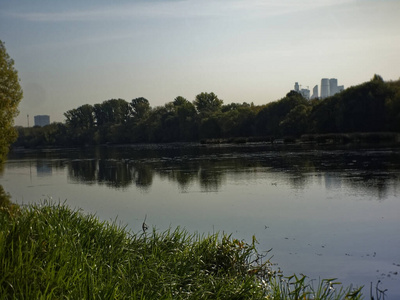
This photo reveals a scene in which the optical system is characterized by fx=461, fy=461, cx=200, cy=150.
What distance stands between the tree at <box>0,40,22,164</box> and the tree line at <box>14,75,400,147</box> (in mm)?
63620

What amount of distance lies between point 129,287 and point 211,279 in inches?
72.5

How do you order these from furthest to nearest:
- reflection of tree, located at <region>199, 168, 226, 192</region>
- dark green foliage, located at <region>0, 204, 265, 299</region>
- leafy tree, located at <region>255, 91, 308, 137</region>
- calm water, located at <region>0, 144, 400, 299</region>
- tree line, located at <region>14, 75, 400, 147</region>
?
leafy tree, located at <region>255, 91, 308, 137</region>, tree line, located at <region>14, 75, 400, 147</region>, reflection of tree, located at <region>199, 168, 226, 192</region>, calm water, located at <region>0, 144, 400, 299</region>, dark green foliage, located at <region>0, 204, 265, 299</region>

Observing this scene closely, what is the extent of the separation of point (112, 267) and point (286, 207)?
13.1m

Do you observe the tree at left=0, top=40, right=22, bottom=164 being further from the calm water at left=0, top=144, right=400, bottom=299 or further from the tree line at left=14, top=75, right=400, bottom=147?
the tree line at left=14, top=75, right=400, bottom=147

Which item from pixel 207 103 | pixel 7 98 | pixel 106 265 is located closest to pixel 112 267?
pixel 106 265

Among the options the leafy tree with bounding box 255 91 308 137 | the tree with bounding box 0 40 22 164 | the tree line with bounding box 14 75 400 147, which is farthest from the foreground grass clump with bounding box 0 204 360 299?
the leafy tree with bounding box 255 91 308 137

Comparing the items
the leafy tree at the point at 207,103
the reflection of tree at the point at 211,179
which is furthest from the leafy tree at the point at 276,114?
the reflection of tree at the point at 211,179

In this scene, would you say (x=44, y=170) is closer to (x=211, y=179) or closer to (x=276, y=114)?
(x=211, y=179)

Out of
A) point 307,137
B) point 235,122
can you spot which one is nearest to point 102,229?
point 307,137

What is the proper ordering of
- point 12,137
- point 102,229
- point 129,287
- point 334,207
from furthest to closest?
1. point 12,137
2. point 334,207
3. point 102,229
4. point 129,287

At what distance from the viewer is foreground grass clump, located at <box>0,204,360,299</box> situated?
6.49 metres

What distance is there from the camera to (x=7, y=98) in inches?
1412

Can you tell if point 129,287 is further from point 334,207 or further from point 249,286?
point 334,207

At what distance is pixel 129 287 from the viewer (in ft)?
24.2
